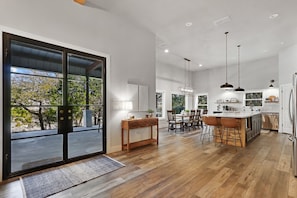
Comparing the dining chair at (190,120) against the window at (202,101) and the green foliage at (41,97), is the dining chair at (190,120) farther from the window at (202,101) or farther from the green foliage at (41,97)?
the green foliage at (41,97)

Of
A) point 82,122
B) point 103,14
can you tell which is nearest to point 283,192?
point 82,122

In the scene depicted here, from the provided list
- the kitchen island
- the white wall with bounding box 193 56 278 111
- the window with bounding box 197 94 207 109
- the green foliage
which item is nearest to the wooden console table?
the green foliage

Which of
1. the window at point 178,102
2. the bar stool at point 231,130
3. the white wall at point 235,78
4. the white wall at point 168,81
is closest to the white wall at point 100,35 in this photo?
the bar stool at point 231,130

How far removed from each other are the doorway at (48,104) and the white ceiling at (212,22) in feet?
5.39

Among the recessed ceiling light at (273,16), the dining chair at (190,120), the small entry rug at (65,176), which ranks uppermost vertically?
the recessed ceiling light at (273,16)

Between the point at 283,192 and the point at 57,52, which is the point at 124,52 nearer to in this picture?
the point at 57,52

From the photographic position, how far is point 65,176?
9.43 ft

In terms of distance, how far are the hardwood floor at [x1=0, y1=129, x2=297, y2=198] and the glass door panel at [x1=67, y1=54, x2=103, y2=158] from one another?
32.3 inches

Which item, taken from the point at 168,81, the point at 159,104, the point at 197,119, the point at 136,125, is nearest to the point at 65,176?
the point at 136,125

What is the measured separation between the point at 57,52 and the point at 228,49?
662cm

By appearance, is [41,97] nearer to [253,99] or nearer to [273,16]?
[273,16]

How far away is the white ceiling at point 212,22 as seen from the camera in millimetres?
3799

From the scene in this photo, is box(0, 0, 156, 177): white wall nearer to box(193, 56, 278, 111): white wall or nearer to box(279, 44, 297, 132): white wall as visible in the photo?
box(279, 44, 297, 132): white wall

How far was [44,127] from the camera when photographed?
3342 mm
